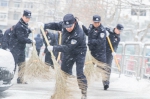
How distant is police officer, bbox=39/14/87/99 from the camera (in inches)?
229

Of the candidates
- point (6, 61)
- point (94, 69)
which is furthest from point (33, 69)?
point (6, 61)

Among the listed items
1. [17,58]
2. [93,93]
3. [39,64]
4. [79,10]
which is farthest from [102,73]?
[79,10]

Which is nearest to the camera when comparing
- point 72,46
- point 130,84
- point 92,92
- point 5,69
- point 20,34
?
point 72,46

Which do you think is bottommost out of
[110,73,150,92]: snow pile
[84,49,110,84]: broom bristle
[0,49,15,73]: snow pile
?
[110,73,150,92]: snow pile

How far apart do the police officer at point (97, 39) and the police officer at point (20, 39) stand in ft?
4.47

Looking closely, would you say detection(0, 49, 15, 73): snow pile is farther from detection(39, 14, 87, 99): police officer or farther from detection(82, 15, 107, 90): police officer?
detection(82, 15, 107, 90): police officer

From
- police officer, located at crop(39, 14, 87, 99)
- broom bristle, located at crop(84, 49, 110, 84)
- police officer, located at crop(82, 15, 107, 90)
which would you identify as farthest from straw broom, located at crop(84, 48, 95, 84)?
police officer, located at crop(39, 14, 87, 99)

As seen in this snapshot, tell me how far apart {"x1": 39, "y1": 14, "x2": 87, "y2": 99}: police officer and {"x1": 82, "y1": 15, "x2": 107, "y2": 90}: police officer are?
4.75 feet

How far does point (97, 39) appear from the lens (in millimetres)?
7863

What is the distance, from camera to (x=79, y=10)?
965 inches

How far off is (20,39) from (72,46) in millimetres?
2498

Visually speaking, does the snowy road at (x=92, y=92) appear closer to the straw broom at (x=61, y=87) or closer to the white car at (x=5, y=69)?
the white car at (x=5, y=69)

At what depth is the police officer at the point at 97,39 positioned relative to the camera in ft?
25.6

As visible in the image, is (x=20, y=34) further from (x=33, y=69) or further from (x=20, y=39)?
(x=33, y=69)
